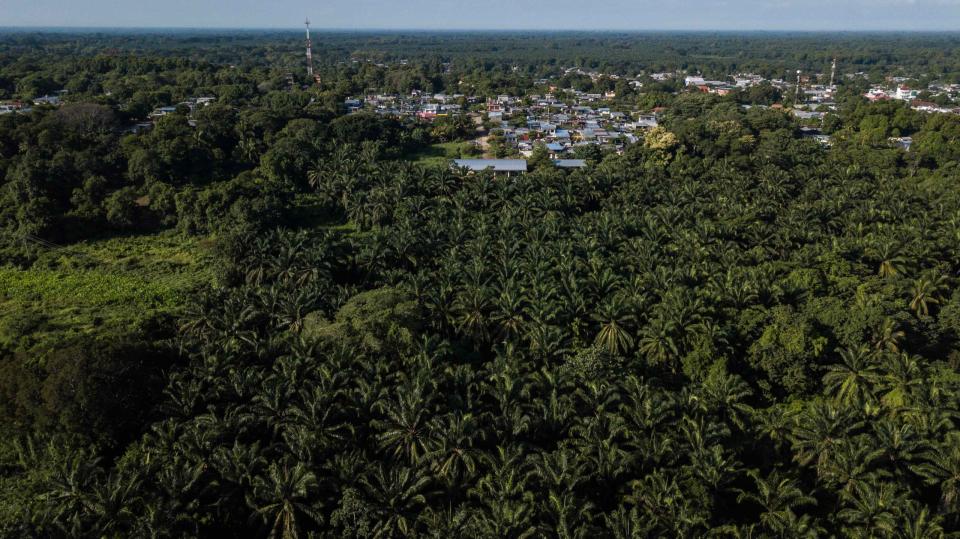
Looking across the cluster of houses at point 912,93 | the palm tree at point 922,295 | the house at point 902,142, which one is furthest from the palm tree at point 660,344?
the cluster of houses at point 912,93

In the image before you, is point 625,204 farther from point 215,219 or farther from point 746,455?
point 215,219

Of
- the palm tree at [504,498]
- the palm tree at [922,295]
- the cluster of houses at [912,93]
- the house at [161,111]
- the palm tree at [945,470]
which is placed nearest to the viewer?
the palm tree at [504,498]

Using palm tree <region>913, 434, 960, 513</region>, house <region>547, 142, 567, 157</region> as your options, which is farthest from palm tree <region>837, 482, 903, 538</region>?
house <region>547, 142, 567, 157</region>

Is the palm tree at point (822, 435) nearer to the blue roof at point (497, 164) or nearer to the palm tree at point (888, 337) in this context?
the palm tree at point (888, 337)

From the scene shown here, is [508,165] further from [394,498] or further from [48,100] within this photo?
[48,100]

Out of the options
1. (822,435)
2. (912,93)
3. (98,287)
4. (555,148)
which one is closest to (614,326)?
(822,435)

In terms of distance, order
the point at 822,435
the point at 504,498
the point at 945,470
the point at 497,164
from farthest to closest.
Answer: the point at 497,164 → the point at 822,435 → the point at 945,470 → the point at 504,498
